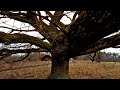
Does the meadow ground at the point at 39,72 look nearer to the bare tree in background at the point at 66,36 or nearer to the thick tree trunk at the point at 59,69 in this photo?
the bare tree in background at the point at 66,36

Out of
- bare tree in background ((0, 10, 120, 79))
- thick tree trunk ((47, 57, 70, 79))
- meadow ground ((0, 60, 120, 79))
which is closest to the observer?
bare tree in background ((0, 10, 120, 79))

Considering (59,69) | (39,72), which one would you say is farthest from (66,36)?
(39,72)

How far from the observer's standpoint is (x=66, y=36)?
695 cm

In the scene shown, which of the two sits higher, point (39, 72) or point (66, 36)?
point (66, 36)

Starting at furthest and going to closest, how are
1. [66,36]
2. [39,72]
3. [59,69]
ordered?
[39,72], [59,69], [66,36]

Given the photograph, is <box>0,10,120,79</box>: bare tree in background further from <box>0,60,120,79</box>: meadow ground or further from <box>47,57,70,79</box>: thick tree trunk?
<box>0,60,120,79</box>: meadow ground

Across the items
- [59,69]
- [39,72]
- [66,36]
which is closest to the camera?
[66,36]

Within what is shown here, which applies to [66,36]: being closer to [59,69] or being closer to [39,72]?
[59,69]

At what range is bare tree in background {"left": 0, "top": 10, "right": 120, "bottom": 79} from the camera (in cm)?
548

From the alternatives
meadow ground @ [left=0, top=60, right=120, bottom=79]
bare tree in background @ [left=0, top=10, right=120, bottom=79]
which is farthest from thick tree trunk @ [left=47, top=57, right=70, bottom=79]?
meadow ground @ [left=0, top=60, right=120, bottom=79]

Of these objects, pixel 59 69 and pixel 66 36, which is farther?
pixel 59 69
